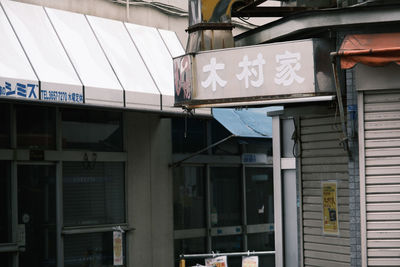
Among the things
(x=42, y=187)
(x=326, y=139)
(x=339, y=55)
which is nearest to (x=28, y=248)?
(x=42, y=187)

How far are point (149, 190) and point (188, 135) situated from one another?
6.41ft

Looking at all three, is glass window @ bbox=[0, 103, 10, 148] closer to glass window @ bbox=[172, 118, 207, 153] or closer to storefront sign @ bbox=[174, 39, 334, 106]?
glass window @ bbox=[172, 118, 207, 153]

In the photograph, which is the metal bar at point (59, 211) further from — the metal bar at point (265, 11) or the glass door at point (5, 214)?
the metal bar at point (265, 11)

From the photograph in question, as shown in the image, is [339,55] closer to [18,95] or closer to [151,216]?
[18,95]

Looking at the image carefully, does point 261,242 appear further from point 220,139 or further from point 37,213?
point 37,213

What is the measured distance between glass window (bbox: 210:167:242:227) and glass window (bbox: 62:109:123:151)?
3262 mm

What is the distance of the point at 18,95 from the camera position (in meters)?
12.3

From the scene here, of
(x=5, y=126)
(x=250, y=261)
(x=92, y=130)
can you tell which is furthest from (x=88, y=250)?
(x=250, y=261)

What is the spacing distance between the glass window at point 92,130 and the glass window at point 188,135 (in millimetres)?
1797

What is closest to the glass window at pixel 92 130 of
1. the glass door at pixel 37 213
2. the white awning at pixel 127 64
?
the glass door at pixel 37 213

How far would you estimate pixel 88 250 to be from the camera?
48.6ft

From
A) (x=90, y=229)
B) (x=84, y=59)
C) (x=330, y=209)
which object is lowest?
(x=90, y=229)

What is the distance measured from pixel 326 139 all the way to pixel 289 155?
1.48 meters

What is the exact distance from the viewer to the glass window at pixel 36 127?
45.1 ft
